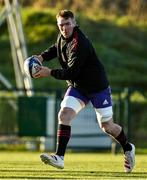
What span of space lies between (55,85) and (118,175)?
20.0 m

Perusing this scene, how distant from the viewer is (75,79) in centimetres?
1082

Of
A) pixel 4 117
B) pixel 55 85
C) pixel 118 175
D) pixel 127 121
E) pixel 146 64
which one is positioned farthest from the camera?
pixel 146 64

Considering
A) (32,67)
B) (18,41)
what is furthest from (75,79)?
(18,41)

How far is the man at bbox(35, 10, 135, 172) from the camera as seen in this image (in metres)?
10.6

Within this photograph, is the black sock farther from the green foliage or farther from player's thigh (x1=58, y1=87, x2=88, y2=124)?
the green foliage

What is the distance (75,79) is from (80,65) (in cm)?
26

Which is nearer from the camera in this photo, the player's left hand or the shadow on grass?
the shadow on grass

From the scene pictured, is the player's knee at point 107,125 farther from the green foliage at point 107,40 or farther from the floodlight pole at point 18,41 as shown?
the green foliage at point 107,40

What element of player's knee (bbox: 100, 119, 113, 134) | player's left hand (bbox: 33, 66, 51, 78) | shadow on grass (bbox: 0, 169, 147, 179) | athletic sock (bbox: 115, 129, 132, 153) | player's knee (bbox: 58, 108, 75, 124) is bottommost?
shadow on grass (bbox: 0, 169, 147, 179)

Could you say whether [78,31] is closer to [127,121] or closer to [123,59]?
[127,121]

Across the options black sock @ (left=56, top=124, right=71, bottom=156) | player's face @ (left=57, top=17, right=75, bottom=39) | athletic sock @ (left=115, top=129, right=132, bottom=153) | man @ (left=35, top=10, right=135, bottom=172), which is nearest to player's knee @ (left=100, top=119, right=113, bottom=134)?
man @ (left=35, top=10, right=135, bottom=172)

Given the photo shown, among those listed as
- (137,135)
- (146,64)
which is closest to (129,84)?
(146,64)

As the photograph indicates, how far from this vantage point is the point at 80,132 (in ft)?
69.3

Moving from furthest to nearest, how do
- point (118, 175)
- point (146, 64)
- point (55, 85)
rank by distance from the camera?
point (146, 64) → point (55, 85) → point (118, 175)
